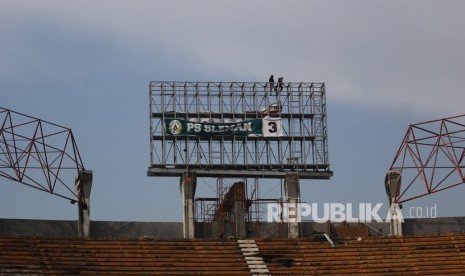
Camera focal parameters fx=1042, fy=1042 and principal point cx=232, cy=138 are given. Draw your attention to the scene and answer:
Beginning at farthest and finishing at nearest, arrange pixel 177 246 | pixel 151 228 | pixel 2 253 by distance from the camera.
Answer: pixel 151 228 → pixel 177 246 → pixel 2 253

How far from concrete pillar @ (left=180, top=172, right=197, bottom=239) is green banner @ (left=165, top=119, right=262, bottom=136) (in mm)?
3564

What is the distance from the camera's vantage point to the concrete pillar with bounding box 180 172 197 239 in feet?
211

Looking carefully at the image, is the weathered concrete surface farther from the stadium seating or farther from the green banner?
the green banner

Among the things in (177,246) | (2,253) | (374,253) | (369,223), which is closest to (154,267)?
(177,246)

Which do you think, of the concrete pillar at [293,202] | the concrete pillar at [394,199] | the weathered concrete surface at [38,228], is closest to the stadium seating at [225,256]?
the concrete pillar at [293,202]

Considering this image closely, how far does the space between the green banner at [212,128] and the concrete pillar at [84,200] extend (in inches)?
296

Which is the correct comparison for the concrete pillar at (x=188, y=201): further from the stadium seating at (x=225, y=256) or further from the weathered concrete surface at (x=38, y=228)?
the weathered concrete surface at (x=38, y=228)

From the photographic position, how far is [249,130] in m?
69.2

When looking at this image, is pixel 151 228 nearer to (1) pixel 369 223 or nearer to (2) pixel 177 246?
(2) pixel 177 246

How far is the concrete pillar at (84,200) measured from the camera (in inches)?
2459

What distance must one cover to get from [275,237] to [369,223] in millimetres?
6420

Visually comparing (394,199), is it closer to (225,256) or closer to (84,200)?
(225,256)

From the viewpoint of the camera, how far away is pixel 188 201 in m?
65.1

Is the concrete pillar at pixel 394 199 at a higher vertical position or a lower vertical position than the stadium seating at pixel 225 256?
higher
